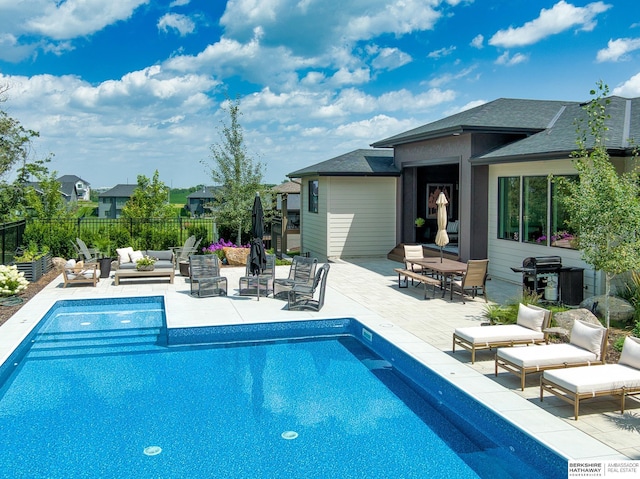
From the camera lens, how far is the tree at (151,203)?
24016 millimetres

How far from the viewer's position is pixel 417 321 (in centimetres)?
1052

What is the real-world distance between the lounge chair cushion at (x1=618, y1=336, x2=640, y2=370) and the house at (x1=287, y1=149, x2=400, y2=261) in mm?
13726

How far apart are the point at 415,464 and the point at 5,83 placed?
77.0 feet

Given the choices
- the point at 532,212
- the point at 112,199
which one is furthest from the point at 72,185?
the point at 532,212

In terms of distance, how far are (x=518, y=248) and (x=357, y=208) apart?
724 centimetres

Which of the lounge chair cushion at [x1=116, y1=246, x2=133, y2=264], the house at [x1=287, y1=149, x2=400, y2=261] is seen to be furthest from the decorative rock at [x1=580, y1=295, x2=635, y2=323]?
the lounge chair cushion at [x1=116, y1=246, x2=133, y2=264]

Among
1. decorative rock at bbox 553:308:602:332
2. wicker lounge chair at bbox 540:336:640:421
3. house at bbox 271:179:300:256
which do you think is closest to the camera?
wicker lounge chair at bbox 540:336:640:421

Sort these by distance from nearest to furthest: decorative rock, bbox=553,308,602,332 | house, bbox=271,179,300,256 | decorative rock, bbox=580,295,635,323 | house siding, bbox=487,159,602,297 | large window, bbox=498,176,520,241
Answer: decorative rock, bbox=553,308,602,332 → decorative rock, bbox=580,295,635,323 → house siding, bbox=487,159,602,297 → large window, bbox=498,176,520,241 → house, bbox=271,179,300,256

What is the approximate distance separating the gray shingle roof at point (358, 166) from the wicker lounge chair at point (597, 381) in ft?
45.1

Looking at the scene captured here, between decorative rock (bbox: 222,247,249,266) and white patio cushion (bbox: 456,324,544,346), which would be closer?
white patio cushion (bbox: 456,324,544,346)

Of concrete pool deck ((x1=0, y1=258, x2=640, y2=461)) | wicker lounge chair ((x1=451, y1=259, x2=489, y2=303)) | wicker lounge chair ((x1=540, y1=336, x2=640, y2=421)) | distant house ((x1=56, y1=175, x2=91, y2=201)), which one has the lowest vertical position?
concrete pool deck ((x1=0, y1=258, x2=640, y2=461))

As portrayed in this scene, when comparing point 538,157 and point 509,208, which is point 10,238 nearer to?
point 509,208

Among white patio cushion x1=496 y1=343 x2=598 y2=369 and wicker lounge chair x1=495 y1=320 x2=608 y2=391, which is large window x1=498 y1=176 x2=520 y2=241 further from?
white patio cushion x1=496 y1=343 x2=598 y2=369

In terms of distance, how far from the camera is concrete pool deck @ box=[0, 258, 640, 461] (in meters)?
5.67
